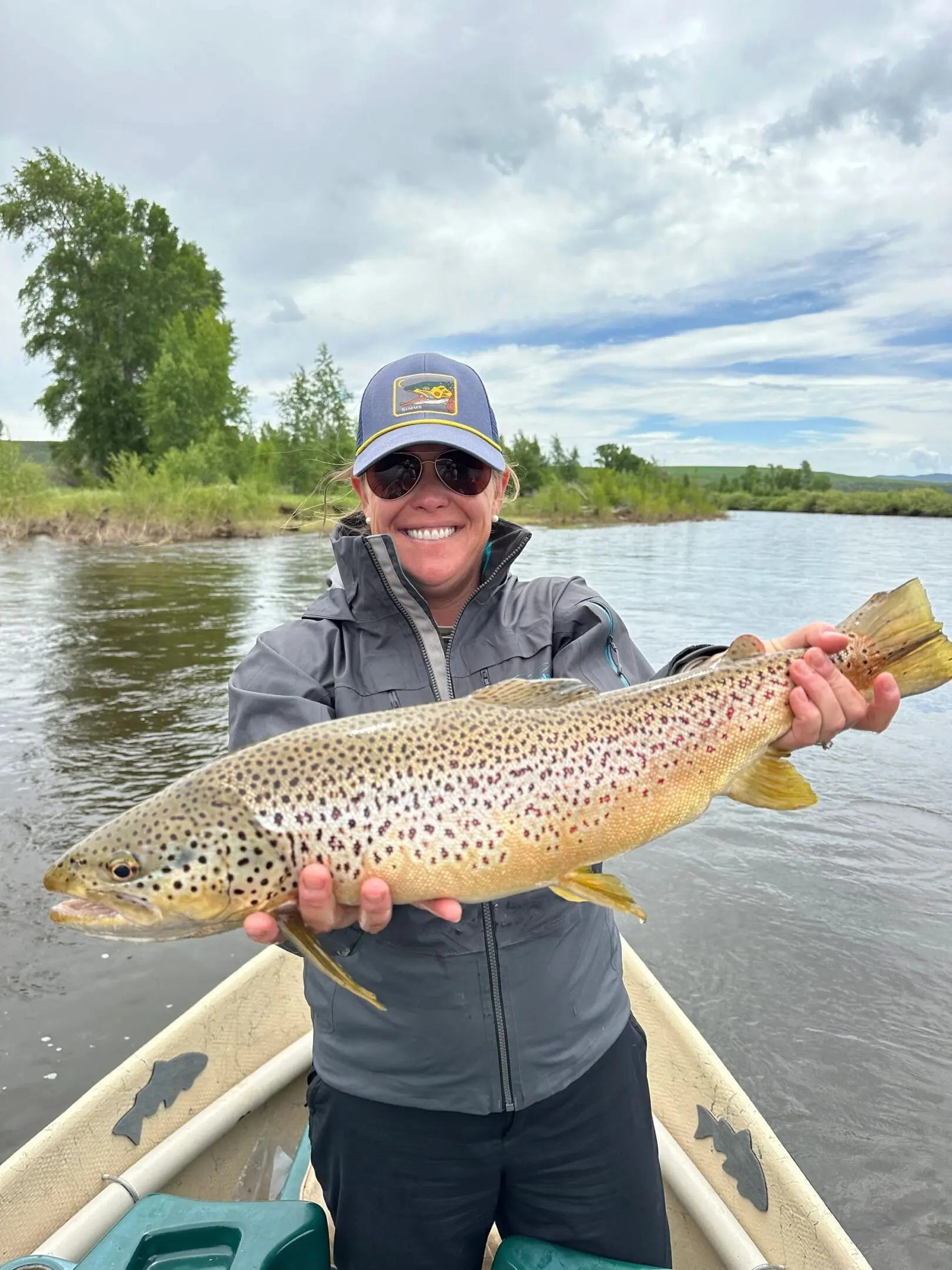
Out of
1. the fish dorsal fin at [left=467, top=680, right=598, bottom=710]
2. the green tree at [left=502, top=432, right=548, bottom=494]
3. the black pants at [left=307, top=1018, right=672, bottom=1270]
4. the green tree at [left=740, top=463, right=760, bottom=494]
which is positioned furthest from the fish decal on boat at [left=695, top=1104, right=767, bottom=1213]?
the green tree at [left=740, top=463, right=760, bottom=494]

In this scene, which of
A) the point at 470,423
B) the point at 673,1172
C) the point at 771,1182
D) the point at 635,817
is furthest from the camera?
the point at 673,1172

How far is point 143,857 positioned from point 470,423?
159 centimetres

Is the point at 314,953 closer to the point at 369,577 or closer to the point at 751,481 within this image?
the point at 369,577

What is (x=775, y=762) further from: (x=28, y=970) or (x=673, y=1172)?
(x=28, y=970)

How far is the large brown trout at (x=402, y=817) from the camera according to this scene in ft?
6.98

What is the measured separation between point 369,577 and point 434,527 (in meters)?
0.27

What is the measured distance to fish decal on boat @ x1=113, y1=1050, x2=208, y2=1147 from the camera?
3195 millimetres

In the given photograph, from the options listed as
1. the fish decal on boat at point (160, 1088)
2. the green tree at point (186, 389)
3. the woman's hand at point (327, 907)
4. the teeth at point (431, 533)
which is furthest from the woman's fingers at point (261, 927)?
the green tree at point (186, 389)

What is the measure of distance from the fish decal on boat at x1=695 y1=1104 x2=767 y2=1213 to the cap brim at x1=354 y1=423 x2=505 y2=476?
263cm

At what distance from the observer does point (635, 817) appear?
2385mm

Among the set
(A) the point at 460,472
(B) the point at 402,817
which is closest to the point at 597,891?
(B) the point at 402,817

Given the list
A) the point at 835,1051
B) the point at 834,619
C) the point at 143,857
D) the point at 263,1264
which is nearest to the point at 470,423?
the point at 143,857

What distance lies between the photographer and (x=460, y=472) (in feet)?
8.62

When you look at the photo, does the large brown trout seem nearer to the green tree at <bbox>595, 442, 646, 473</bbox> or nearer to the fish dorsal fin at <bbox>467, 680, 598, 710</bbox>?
the fish dorsal fin at <bbox>467, 680, 598, 710</bbox>
